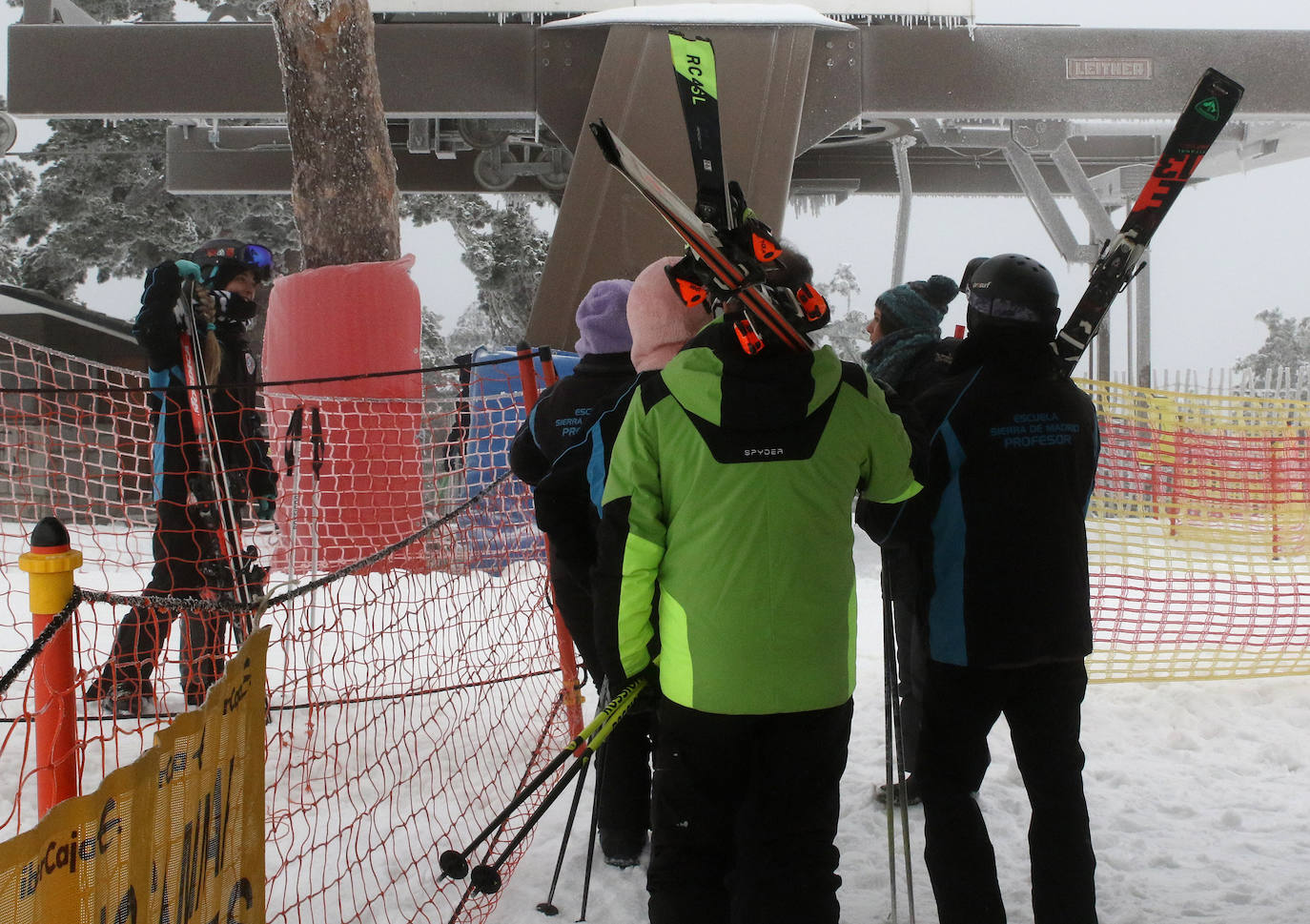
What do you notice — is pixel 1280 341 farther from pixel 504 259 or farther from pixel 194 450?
pixel 194 450

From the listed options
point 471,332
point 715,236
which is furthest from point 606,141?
point 471,332

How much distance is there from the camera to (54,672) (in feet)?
5.52

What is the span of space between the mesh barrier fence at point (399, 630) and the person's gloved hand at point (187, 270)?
0.50 meters

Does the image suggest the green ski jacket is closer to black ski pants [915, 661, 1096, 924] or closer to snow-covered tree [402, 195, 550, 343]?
black ski pants [915, 661, 1096, 924]

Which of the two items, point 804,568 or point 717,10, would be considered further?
point 717,10

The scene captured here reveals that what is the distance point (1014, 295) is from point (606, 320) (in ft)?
3.33

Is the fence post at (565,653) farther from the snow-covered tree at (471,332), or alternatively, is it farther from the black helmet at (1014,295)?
the snow-covered tree at (471,332)

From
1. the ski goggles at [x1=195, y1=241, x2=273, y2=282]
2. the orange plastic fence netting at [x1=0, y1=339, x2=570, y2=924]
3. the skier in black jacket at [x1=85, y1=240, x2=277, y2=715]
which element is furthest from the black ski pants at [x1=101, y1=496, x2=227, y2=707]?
the ski goggles at [x1=195, y1=241, x2=273, y2=282]

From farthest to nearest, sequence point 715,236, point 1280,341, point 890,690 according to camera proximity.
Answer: point 1280,341
point 890,690
point 715,236

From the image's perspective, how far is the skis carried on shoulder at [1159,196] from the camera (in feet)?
8.18

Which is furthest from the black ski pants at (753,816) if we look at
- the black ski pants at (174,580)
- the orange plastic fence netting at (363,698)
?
the black ski pants at (174,580)

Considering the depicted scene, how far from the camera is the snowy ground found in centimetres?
268

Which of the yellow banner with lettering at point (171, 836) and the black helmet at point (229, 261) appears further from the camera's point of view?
the black helmet at point (229, 261)

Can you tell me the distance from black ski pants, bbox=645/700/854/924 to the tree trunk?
208 inches
